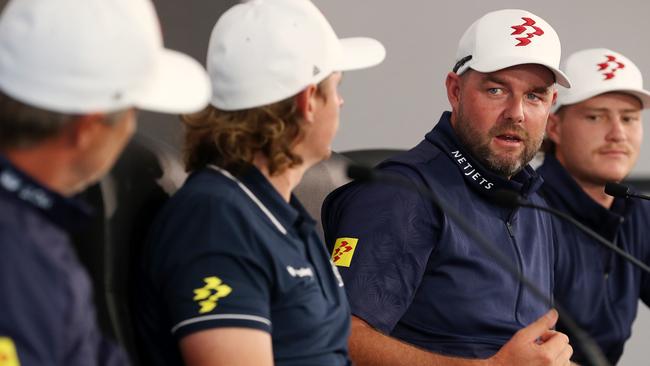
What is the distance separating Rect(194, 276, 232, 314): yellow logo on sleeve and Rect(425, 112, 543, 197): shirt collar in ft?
2.31

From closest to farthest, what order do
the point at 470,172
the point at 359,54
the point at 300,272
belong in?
the point at 300,272 → the point at 359,54 → the point at 470,172

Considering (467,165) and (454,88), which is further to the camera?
(454,88)

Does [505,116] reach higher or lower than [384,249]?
higher

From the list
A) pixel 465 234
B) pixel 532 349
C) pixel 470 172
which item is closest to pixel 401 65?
pixel 470 172

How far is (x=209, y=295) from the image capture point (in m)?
1.43

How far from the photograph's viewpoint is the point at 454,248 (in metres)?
1.92

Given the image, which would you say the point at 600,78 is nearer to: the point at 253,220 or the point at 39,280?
the point at 253,220

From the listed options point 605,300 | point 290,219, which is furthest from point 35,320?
point 605,300

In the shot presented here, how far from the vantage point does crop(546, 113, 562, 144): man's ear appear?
8.79ft

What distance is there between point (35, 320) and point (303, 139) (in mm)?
598

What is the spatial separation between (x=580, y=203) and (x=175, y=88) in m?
1.49

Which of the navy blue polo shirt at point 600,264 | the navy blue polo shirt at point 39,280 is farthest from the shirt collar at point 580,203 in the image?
the navy blue polo shirt at point 39,280

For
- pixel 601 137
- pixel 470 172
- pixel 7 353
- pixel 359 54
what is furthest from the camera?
pixel 601 137

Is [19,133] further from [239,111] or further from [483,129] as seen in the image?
[483,129]
